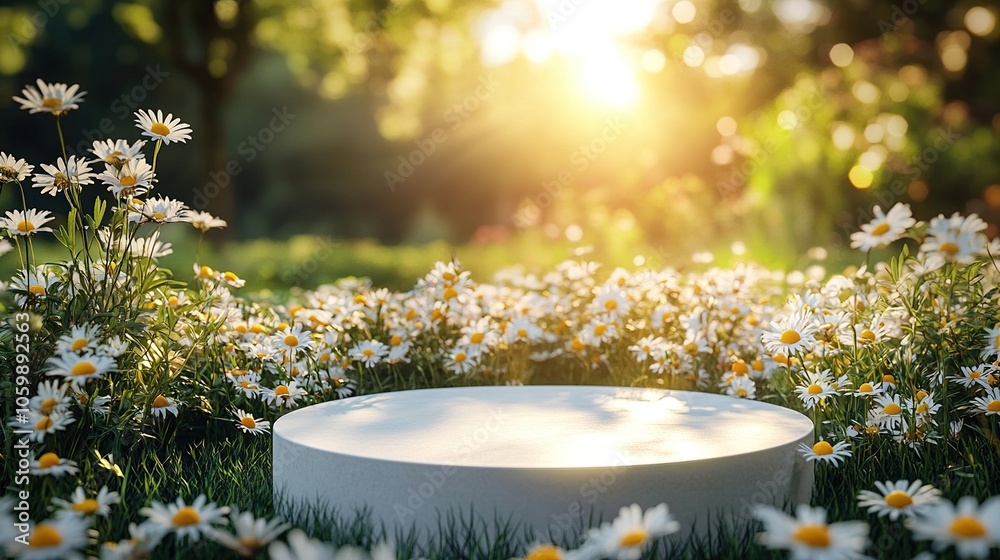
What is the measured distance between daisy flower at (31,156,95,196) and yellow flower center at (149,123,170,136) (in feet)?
0.91

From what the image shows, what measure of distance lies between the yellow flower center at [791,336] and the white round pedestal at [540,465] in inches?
9.7

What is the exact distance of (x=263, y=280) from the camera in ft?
31.4

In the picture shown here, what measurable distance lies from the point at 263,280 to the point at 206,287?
21.2 feet

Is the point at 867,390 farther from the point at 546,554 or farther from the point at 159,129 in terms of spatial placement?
the point at 159,129

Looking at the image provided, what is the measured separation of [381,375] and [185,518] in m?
2.04

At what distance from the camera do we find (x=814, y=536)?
1.49m

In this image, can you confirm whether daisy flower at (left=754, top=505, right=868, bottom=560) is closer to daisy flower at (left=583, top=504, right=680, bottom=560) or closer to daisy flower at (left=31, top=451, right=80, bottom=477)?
daisy flower at (left=583, top=504, right=680, bottom=560)

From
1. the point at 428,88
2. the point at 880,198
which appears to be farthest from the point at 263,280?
the point at 428,88

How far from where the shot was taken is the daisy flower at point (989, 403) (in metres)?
2.57

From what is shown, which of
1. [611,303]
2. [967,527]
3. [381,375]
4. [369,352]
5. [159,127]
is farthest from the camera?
[381,375]

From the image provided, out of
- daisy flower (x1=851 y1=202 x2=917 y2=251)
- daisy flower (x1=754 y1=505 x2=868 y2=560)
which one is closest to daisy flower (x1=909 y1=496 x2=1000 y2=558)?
daisy flower (x1=754 y1=505 x2=868 y2=560)

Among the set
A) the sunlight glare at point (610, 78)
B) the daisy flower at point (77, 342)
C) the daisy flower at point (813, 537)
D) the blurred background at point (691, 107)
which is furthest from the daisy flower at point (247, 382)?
the sunlight glare at point (610, 78)

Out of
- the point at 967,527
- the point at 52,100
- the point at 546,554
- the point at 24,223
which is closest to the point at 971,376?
the point at 967,527

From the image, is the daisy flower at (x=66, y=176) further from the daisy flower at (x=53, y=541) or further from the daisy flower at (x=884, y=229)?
the daisy flower at (x=884, y=229)
